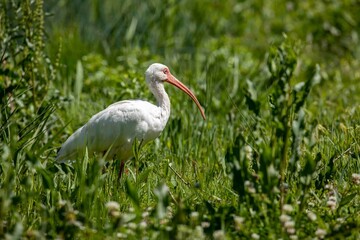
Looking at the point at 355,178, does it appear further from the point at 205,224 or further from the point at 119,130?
the point at 119,130

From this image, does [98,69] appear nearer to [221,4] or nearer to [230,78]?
[230,78]

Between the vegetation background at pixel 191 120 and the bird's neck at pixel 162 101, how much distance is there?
31cm

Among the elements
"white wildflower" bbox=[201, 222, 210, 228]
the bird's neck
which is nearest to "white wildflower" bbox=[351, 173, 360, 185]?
"white wildflower" bbox=[201, 222, 210, 228]

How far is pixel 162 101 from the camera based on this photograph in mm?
6188

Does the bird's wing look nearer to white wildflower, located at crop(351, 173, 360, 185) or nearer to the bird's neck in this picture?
the bird's neck

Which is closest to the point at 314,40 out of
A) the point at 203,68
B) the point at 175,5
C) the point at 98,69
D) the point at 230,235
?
the point at 175,5

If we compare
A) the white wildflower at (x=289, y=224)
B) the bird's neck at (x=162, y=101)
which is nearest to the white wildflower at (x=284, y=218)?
the white wildflower at (x=289, y=224)

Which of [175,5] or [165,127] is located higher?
[175,5]

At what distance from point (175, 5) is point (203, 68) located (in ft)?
5.17

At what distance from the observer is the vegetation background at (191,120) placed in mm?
4094

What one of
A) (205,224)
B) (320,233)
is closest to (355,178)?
(320,233)

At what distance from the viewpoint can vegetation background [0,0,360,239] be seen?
13.4ft

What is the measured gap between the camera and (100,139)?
5.89 meters

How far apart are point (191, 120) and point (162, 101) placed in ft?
1.98
